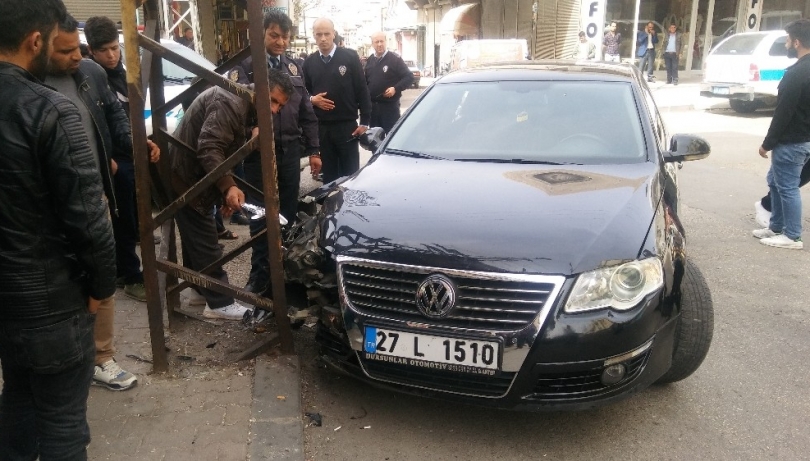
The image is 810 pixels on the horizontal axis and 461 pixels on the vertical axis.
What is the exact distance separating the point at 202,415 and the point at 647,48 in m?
21.1

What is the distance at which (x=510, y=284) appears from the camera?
8.66 feet

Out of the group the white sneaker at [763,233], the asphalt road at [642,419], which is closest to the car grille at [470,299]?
the asphalt road at [642,419]

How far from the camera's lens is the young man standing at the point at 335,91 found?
6.12 meters

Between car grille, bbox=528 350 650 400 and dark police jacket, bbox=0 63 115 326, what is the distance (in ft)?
5.59

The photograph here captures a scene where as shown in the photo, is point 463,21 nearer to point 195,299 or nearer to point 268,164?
point 195,299

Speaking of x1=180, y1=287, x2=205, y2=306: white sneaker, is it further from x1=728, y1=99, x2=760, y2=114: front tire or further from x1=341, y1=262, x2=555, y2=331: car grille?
x1=728, y1=99, x2=760, y2=114: front tire

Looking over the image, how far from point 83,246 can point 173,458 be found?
1120mm

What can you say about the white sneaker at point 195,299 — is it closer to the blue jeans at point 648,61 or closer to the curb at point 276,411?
the curb at point 276,411

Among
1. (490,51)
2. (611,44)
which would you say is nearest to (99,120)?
(490,51)

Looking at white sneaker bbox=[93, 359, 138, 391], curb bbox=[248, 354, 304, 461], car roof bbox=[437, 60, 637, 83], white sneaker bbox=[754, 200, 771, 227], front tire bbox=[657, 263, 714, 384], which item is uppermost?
car roof bbox=[437, 60, 637, 83]

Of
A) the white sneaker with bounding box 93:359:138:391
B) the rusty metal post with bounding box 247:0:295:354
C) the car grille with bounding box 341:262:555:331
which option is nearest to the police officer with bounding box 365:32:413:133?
the rusty metal post with bounding box 247:0:295:354

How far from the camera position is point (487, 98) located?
4.32 m

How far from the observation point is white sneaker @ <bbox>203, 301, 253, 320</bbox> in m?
4.20

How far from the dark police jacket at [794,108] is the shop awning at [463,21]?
26.5m
